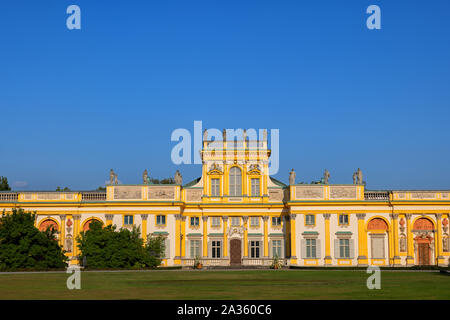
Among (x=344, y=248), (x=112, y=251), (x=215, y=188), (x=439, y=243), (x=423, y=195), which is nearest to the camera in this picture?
(x=112, y=251)

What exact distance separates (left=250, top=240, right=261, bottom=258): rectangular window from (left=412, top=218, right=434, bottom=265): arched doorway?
1536cm

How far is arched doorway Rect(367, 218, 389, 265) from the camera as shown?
60.8m

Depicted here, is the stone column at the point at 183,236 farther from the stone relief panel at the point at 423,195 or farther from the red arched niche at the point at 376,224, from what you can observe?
the stone relief panel at the point at 423,195

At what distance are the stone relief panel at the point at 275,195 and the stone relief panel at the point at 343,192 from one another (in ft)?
17.2

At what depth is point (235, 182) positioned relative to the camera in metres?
63.5

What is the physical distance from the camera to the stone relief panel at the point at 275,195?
63688 millimetres

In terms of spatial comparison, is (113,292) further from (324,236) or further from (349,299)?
(324,236)

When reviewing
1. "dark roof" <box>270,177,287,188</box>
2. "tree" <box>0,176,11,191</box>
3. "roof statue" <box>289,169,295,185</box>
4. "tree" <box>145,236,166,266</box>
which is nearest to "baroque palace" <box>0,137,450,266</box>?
"roof statue" <box>289,169,295,185</box>

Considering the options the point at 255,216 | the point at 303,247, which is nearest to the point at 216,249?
the point at 255,216

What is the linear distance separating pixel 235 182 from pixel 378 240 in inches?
601

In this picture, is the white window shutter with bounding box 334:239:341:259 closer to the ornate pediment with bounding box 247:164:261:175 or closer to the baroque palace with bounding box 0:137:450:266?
the baroque palace with bounding box 0:137:450:266

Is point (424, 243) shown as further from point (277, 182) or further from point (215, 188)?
point (215, 188)
